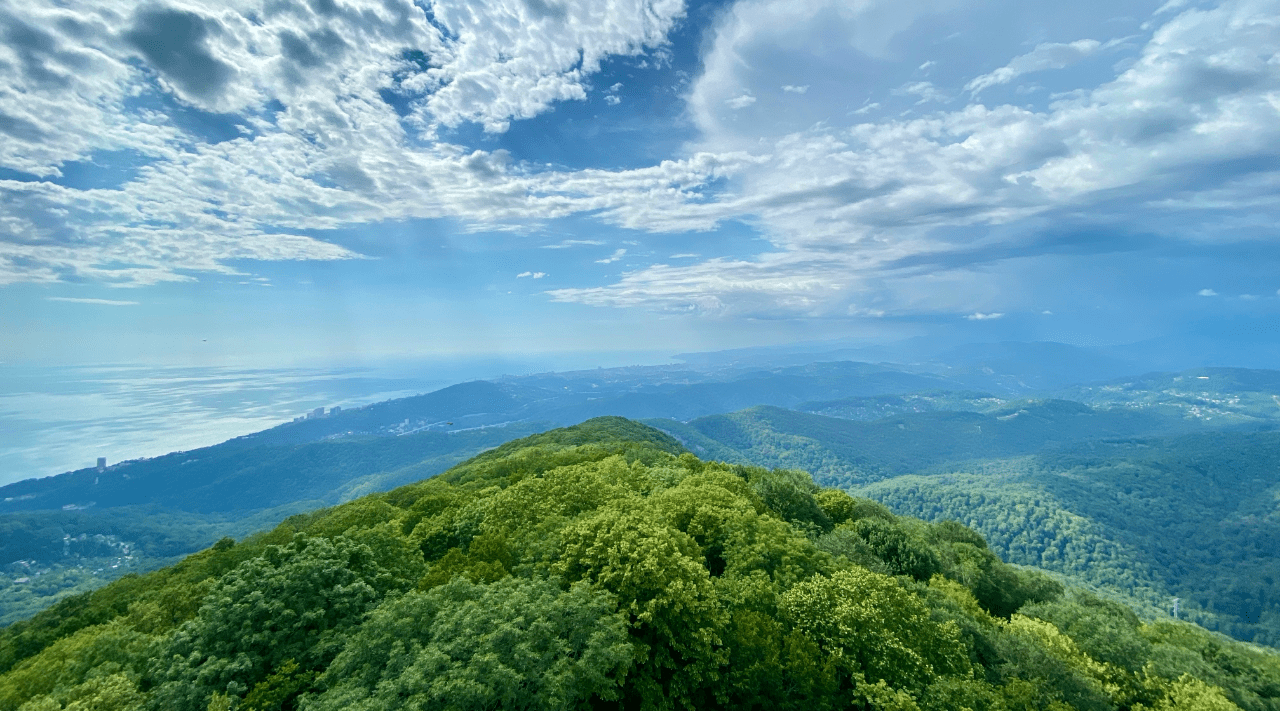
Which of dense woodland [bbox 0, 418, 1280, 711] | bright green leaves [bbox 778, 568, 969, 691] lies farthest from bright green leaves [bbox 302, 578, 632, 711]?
bright green leaves [bbox 778, 568, 969, 691]

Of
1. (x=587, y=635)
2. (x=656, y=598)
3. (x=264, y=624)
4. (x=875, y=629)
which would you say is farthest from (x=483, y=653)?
(x=875, y=629)

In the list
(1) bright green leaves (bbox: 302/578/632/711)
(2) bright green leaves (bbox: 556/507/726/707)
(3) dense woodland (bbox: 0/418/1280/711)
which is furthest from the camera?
(2) bright green leaves (bbox: 556/507/726/707)

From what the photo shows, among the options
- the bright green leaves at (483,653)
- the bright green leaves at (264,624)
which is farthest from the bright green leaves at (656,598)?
the bright green leaves at (264,624)

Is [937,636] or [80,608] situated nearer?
[937,636]

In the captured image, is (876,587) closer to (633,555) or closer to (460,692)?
(633,555)

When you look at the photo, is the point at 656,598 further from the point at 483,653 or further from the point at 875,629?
the point at 875,629

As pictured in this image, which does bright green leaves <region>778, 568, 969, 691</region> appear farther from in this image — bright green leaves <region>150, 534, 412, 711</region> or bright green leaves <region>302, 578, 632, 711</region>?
bright green leaves <region>150, 534, 412, 711</region>

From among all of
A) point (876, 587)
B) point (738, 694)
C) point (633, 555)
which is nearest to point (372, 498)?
point (633, 555)
